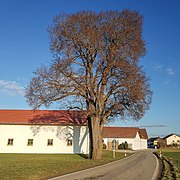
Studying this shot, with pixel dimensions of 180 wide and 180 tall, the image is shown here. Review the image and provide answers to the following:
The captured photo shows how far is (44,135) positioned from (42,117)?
3.35m

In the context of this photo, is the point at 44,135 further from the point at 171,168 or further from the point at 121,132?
the point at 121,132

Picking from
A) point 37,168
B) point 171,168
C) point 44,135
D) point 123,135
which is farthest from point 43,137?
point 123,135

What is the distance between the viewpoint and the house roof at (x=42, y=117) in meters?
34.6

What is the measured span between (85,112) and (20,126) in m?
15.8

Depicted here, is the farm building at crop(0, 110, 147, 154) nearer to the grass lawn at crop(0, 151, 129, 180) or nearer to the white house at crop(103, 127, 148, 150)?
the grass lawn at crop(0, 151, 129, 180)

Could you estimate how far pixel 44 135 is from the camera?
112 feet

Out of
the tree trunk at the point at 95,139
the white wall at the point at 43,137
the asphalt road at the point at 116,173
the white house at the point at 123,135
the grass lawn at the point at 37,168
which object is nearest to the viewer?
the asphalt road at the point at 116,173

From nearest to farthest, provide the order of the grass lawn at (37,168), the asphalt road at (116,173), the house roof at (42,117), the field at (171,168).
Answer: the asphalt road at (116,173), the grass lawn at (37,168), the field at (171,168), the house roof at (42,117)

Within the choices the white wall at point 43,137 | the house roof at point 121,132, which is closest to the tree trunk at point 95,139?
the white wall at point 43,137

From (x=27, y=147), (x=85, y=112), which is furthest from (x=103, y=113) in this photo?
(x=27, y=147)

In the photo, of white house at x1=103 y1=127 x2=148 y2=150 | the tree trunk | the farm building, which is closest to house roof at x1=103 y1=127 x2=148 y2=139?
white house at x1=103 y1=127 x2=148 y2=150

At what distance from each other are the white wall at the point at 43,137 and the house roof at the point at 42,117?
0.73 meters

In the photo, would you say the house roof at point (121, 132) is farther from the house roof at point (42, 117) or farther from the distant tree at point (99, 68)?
the distant tree at point (99, 68)

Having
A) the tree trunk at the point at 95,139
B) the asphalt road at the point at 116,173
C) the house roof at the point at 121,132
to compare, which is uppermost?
the house roof at the point at 121,132
